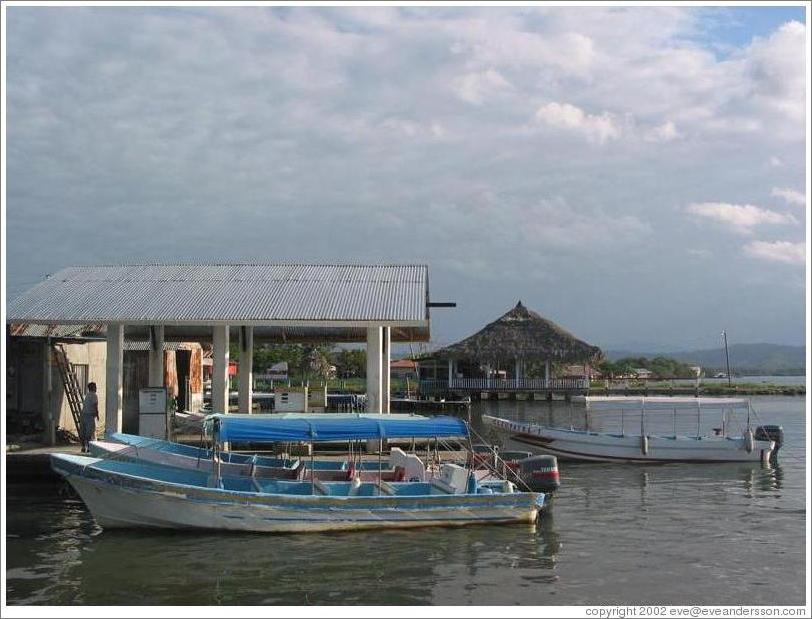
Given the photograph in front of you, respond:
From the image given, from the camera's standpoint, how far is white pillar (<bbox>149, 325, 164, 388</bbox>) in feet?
79.8

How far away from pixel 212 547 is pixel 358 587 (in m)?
3.41

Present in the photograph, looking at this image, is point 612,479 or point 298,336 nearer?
point 612,479

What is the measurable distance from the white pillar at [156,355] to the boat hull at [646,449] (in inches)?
484

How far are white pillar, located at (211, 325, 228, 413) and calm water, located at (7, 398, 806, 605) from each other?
4.59m

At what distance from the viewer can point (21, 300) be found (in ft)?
73.5

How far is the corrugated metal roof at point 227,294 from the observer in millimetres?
21250

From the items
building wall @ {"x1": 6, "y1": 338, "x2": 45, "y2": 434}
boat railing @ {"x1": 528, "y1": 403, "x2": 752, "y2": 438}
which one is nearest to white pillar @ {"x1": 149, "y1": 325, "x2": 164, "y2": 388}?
building wall @ {"x1": 6, "y1": 338, "x2": 45, "y2": 434}

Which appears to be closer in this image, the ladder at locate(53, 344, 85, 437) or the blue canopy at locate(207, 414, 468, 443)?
the blue canopy at locate(207, 414, 468, 443)

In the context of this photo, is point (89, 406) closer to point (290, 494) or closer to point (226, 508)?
point (226, 508)

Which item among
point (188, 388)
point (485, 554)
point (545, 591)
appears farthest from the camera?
point (188, 388)

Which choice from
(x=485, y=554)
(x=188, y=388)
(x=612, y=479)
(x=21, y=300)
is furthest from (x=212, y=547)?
(x=188, y=388)

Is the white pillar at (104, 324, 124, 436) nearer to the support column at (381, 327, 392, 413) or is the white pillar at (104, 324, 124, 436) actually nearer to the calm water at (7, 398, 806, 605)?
the calm water at (7, 398, 806, 605)

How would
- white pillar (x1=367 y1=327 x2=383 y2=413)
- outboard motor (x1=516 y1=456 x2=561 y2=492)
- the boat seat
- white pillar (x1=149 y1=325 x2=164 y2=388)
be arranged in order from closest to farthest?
the boat seat → outboard motor (x1=516 y1=456 x2=561 y2=492) → white pillar (x1=367 y1=327 x2=383 y2=413) → white pillar (x1=149 y1=325 x2=164 y2=388)

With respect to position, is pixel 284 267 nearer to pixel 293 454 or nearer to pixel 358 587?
pixel 293 454
